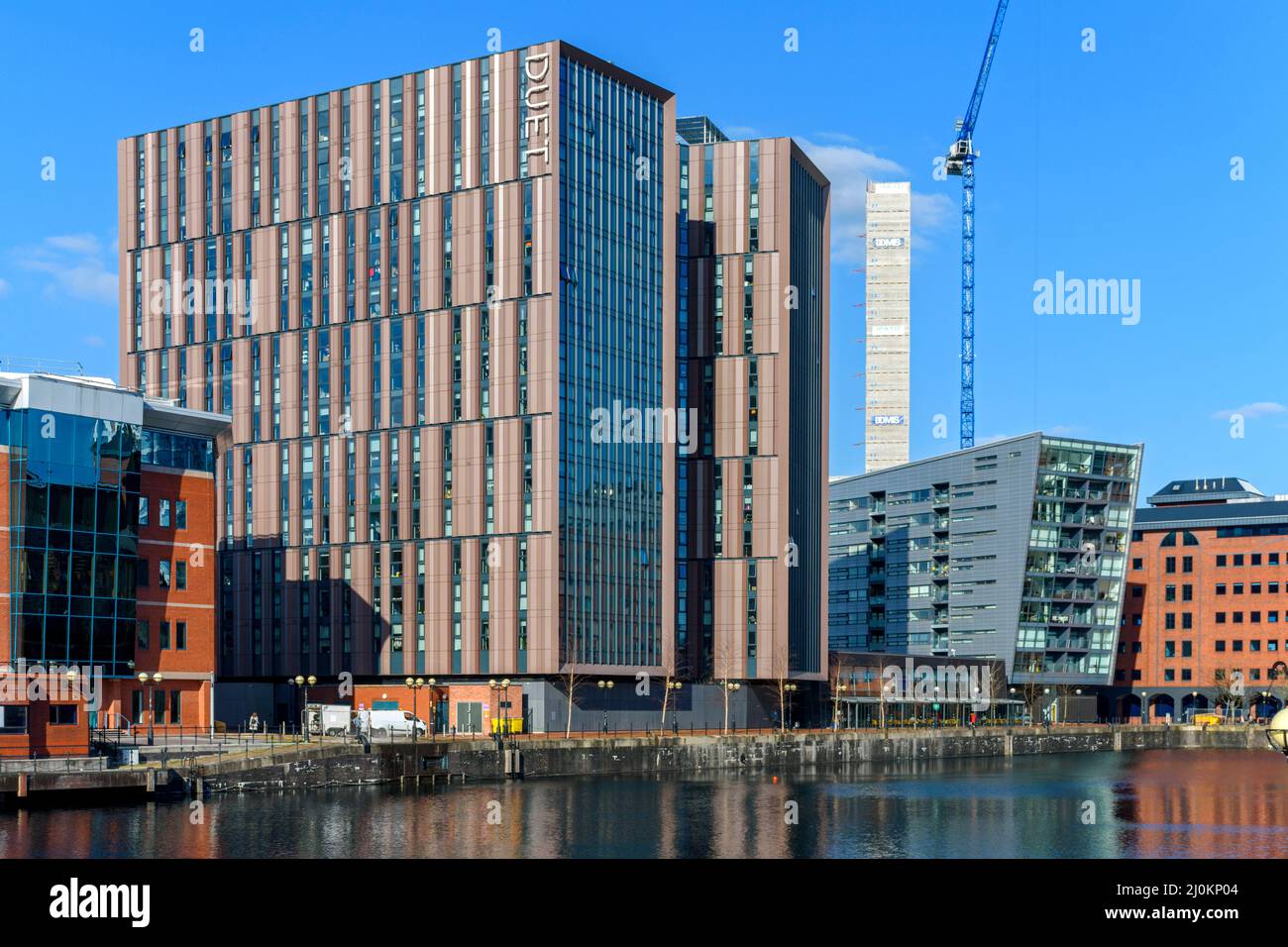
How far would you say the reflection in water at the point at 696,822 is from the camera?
228ft

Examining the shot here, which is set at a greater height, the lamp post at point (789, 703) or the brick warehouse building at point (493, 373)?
the brick warehouse building at point (493, 373)

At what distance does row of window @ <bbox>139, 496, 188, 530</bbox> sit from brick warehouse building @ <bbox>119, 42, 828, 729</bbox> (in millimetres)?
37337

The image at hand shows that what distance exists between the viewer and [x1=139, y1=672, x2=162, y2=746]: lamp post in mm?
98562

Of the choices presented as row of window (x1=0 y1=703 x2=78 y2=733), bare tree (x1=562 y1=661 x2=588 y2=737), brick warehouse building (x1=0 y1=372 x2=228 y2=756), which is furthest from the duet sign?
row of window (x1=0 y1=703 x2=78 y2=733)

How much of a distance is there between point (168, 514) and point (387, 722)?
70.3ft

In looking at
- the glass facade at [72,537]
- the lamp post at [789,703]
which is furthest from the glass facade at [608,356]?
the glass facade at [72,537]

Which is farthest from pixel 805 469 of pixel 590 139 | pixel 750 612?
pixel 590 139

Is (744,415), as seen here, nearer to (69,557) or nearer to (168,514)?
(168,514)

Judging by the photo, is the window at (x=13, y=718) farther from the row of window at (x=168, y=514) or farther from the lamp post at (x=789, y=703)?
the lamp post at (x=789, y=703)

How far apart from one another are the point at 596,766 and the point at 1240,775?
53964 mm

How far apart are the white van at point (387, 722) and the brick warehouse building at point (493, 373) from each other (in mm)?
23355

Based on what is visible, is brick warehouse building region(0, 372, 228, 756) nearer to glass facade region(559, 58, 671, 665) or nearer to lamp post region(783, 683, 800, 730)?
glass facade region(559, 58, 671, 665)
